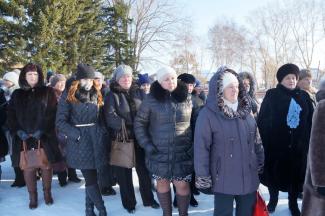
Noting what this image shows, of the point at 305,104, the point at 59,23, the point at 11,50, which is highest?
the point at 59,23

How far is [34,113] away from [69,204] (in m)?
1.36

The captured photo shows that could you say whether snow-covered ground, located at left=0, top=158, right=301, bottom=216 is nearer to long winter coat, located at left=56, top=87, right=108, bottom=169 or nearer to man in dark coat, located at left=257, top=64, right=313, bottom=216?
man in dark coat, located at left=257, top=64, right=313, bottom=216

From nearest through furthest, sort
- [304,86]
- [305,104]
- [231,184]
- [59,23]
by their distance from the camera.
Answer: [231,184] → [305,104] → [304,86] → [59,23]

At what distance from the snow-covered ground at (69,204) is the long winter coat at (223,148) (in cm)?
149

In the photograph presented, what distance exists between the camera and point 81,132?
4168 mm

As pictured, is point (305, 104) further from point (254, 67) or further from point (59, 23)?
point (254, 67)

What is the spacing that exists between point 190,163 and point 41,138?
2.15 metres

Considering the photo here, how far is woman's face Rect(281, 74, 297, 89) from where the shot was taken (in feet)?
13.9

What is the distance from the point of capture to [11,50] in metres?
18.4

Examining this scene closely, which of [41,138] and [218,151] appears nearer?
[218,151]

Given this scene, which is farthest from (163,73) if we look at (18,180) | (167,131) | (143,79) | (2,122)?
(18,180)

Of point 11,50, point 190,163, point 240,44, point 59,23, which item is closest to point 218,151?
point 190,163

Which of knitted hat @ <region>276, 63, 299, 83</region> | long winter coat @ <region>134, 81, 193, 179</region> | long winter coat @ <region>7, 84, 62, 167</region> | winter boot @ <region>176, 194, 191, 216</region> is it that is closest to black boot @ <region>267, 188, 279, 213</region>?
winter boot @ <region>176, 194, 191, 216</region>

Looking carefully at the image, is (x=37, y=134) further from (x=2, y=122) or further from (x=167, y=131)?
(x=167, y=131)
